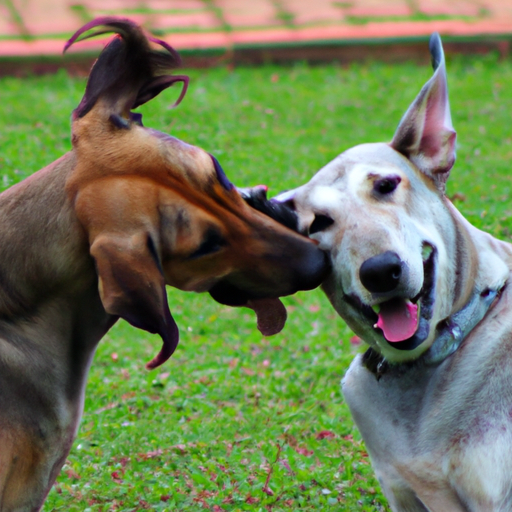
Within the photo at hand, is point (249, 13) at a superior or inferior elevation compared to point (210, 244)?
inferior

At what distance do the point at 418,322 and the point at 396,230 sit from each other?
38 centimetres

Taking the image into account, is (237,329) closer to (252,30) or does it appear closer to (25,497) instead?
(25,497)

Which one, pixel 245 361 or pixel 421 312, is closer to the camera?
pixel 421 312

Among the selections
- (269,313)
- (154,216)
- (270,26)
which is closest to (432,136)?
(269,313)

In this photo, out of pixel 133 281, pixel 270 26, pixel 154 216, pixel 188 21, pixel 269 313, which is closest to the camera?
pixel 133 281

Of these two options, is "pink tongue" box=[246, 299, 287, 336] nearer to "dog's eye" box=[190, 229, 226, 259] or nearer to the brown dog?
the brown dog

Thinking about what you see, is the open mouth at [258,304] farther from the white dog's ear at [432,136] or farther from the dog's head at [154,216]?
the white dog's ear at [432,136]

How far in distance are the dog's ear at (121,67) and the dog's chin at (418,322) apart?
1186 millimetres

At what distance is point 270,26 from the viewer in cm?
1295

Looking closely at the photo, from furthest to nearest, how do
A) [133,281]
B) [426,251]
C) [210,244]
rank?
[426,251], [210,244], [133,281]

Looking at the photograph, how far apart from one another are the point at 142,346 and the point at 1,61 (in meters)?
6.57

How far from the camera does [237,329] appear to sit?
23.3 feet

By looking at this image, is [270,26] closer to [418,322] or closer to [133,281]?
[418,322]

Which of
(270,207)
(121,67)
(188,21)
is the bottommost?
(188,21)
